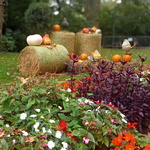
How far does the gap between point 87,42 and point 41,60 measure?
394cm

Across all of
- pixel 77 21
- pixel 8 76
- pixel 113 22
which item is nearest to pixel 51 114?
pixel 8 76

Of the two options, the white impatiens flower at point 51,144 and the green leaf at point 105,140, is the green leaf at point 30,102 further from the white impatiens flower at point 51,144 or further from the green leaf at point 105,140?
the green leaf at point 105,140

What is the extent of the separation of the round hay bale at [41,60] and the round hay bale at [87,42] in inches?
123

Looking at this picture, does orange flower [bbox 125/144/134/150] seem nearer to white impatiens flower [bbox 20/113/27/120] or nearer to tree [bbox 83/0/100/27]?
white impatiens flower [bbox 20/113/27/120]

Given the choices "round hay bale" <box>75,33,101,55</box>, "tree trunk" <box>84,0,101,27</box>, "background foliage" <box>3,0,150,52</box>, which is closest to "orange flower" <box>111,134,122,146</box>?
"round hay bale" <box>75,33,101,55</box>

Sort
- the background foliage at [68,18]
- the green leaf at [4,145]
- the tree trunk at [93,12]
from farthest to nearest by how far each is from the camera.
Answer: the tree trunk at [93,12] → the background foliage at [68,18] → the green leaf at [4,145]

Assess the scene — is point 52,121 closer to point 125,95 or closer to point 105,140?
point 105,140

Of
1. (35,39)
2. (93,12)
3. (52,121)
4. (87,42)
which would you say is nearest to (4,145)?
(52,121)

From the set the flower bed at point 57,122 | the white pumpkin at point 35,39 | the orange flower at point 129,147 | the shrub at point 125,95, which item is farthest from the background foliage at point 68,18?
the orange flower at point 129,147

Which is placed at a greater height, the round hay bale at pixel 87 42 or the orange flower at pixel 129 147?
the orange flower at pixel 129 147

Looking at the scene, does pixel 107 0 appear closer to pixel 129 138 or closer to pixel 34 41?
pixel 34 41

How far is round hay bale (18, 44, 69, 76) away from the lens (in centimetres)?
743

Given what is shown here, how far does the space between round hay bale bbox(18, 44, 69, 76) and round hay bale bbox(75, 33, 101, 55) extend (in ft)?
10.3

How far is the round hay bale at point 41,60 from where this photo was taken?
7.43 metres
